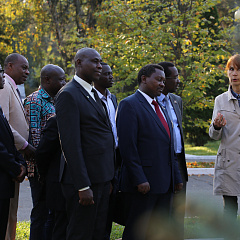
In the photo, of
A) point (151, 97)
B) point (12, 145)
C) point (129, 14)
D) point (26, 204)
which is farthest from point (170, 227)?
point (129, 14)

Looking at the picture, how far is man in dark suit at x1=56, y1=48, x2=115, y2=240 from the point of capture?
323cm

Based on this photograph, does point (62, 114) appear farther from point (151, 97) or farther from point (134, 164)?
point (151, 97)

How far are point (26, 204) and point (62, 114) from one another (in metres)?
4.99

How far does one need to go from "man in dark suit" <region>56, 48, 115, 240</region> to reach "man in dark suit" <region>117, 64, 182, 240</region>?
1.74 feet

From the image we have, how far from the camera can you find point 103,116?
11.6ft

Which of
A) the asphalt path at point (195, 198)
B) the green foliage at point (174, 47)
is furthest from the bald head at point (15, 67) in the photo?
the green foliage at point (174, 47)

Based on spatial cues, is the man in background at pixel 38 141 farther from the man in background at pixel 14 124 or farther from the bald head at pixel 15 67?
the bald head at pixel 15 67

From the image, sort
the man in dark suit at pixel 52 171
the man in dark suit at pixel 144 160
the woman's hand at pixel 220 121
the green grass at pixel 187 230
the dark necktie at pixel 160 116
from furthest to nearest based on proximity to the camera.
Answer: the green grass at pixel 187 230 < the woman's hand at pixel 220 121 < the dark necktie at pixel 160 116 < the man in dark suit at pixel 144 160 < the man in dark suit at pixel 52 171

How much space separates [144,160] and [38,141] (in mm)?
1269

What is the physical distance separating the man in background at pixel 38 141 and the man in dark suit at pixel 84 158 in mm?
1025

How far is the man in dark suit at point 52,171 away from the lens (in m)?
3.90

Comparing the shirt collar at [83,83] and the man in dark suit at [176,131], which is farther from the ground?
the shirt collar at [83,83]

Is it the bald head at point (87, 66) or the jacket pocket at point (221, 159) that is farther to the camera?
the jacket pocket at point (221, 159)

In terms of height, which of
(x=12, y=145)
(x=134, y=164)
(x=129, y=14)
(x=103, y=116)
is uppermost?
(x=129, y=14)
